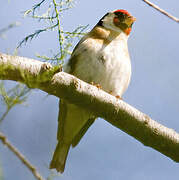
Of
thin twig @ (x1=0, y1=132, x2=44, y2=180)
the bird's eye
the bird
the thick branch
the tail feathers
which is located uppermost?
thin twig @ (x1=0, y1=132, x2=44, y2=180)

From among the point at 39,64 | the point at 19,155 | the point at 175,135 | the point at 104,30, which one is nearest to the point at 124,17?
the point at 104,30

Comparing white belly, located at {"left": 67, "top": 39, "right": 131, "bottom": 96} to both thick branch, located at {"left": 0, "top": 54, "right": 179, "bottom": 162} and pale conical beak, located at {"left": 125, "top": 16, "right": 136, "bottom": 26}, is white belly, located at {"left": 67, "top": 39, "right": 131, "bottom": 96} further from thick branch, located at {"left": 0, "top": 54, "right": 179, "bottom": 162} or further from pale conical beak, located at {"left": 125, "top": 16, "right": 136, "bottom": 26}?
thick branch, located at {"left": 0, "top": 54, "right": 179, "bottom": 162}

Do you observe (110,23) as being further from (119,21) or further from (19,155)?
(19,155)

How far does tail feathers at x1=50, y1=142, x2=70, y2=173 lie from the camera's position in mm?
4172

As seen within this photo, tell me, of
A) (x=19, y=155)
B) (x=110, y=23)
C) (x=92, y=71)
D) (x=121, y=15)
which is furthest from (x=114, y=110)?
(x=121, y=15)

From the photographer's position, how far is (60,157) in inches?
165

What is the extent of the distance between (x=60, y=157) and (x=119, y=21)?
179cm

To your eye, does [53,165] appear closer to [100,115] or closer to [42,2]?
[100,115]

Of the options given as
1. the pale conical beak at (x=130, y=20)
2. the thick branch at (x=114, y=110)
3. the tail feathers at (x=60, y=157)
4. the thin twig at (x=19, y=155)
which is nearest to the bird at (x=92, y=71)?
the tail feathers at (x=60, y=157)

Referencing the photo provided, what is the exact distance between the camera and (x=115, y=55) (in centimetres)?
392

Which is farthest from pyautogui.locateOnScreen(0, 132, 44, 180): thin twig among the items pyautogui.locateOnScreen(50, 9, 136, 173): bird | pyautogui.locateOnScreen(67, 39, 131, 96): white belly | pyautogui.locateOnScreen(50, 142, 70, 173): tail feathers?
pyautogui.locateOnScreen(50, 142, 70, 173): tail feathers

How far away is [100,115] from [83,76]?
3.63ft

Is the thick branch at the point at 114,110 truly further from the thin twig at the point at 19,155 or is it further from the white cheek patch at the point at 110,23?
the white cheek patch at the point at 110,23

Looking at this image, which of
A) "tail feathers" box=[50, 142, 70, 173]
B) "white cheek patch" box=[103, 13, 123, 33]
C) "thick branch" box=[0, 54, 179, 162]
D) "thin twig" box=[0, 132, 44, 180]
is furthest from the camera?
"white cheek patch" box=[103, 13, 123, 33]
